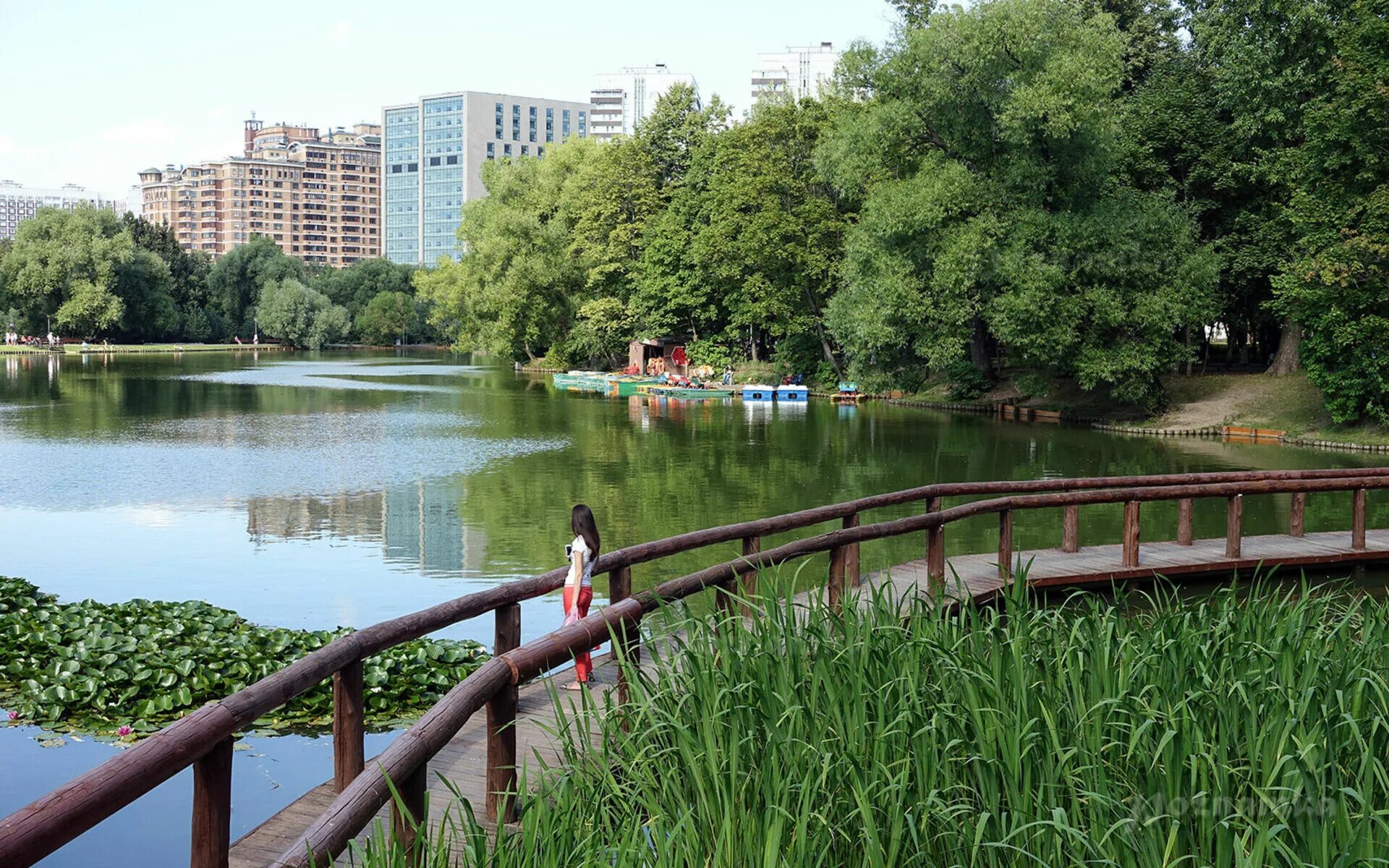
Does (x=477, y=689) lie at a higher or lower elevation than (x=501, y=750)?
higher

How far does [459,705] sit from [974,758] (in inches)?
75.8

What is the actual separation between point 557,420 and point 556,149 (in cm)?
3780

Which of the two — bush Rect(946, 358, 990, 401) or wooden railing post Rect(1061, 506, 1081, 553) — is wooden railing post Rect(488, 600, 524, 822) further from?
bush Rect(946, 358, 990, 401)

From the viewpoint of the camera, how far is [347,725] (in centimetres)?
600

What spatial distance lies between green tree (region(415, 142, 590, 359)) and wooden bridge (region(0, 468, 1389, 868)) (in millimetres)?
57711

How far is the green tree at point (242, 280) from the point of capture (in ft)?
389

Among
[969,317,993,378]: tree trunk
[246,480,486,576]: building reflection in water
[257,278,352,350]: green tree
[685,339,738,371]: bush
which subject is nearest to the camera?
[246,480,486,576]: building reflection in water

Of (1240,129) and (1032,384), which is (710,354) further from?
(1240,129)

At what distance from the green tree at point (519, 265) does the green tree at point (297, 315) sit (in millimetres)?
40585

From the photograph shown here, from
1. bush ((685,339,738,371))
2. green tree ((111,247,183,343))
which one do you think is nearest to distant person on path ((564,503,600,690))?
bush ((685,339,738,371))

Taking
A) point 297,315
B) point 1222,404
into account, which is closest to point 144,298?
point 297,315

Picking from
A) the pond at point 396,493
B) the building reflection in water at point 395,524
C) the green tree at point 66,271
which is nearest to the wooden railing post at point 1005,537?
the pond at point 396,493

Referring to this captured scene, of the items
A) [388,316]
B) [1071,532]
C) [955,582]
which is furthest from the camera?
[388,316]

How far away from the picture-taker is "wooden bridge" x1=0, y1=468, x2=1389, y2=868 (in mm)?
3805
